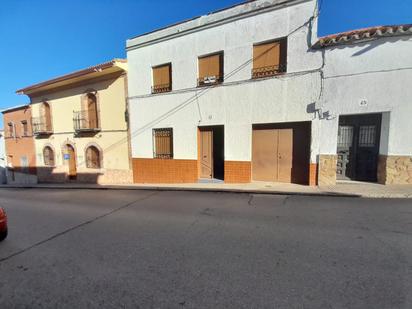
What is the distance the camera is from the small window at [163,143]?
1034cm

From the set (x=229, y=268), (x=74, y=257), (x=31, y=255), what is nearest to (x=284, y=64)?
(x=229, y=268)

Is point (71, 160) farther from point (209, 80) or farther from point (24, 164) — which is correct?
point (209, 80)

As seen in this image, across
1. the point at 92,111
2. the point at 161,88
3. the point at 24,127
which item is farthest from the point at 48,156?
the point at 161,88

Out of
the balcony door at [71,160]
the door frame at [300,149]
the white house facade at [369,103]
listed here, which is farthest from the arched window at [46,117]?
the white house facade at [369,103]

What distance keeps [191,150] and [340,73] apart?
6.61 meters

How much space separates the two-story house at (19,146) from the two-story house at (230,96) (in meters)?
10.9

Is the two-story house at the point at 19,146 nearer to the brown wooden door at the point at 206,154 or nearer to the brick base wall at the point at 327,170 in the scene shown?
the brown wooden door at the point at 206,154

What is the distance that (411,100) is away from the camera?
21.4 feet

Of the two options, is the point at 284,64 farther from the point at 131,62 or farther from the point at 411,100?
the point at 131,62

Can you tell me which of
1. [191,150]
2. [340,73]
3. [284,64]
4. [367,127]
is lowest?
[191,150]

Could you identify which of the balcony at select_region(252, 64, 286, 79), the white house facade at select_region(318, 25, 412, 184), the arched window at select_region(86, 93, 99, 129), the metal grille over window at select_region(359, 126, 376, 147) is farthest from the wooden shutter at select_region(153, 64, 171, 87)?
the metal grille over window at select_region(359, 126, 376, 147)

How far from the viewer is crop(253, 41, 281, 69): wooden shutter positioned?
7910 mm

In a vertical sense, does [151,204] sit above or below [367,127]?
below

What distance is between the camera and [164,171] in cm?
1045
